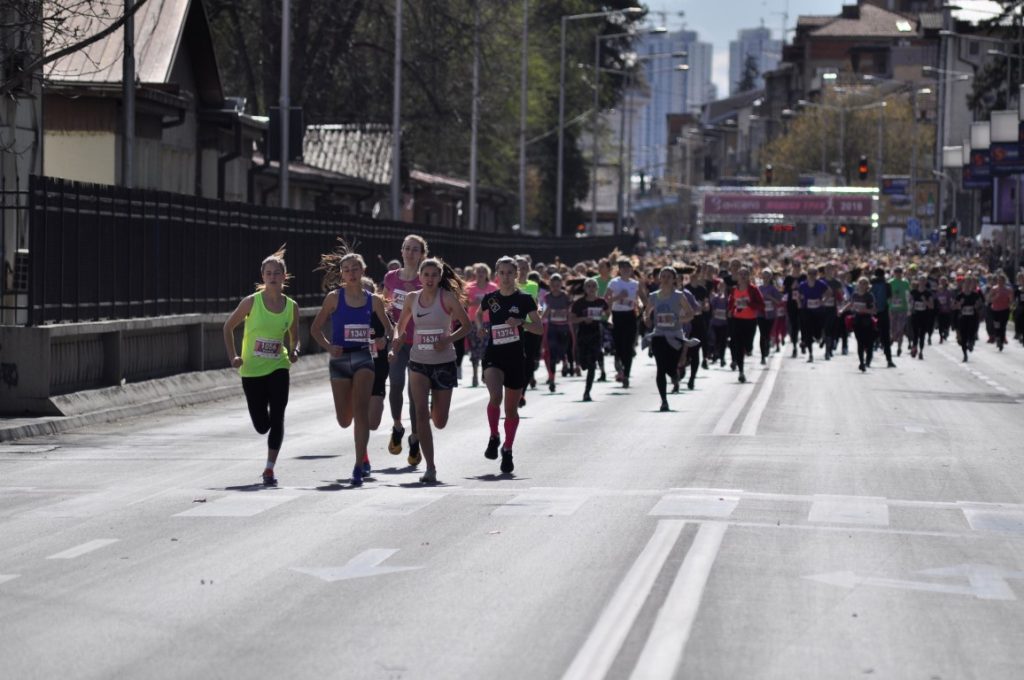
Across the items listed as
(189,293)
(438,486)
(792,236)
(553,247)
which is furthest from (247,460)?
(792,236)

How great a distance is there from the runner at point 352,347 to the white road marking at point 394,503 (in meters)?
0.93

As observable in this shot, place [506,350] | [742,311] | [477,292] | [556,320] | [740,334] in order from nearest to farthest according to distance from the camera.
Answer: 1. [506,350]
2. [477,292]
3. [556,320]
4. [742,311]
5. [740,334]

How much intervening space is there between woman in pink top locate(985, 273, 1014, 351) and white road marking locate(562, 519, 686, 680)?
114 feet

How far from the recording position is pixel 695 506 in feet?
45.6

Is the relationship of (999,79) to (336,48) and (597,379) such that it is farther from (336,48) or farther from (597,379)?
(597,379)

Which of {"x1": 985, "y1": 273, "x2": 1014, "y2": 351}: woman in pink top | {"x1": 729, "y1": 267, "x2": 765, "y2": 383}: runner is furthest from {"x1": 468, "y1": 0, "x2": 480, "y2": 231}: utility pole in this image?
{"x1": 729, "y1": 267, "x2": 765, "y2": 383}: runner

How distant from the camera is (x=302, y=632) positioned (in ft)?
28.9

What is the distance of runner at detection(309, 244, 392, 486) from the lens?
15641 millimetres

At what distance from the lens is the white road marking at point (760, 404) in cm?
2167

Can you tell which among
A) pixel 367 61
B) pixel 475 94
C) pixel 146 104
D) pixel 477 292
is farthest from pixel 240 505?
pixel 367 61

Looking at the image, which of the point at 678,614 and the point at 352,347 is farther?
the point at 352,347

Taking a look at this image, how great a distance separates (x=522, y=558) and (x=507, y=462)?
16.9 feet

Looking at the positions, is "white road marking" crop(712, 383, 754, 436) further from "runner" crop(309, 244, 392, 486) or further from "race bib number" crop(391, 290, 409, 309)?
"runner" crop(309, 244, 392, 486)

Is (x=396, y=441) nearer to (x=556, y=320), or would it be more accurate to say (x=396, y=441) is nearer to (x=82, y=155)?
(x=556, y=320)
